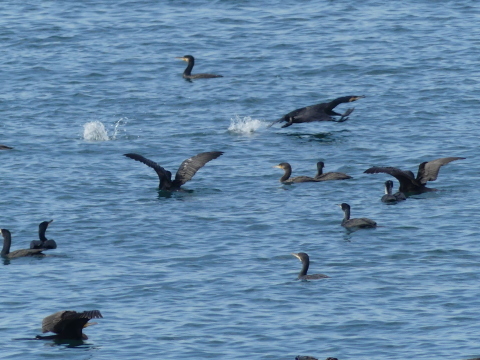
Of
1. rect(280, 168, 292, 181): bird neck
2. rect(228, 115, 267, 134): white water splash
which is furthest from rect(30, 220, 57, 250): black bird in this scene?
rect(228, 115, 267, 134): white water splash

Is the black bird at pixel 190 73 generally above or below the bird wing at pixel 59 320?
below

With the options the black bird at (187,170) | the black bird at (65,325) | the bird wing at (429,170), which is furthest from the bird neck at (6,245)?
the bird wing at (429,170)

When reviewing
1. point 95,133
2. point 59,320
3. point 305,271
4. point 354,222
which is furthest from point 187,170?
point 59,320

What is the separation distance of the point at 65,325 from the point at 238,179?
1029cm

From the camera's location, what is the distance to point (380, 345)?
18.2 meters

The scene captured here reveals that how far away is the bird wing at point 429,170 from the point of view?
27.0 meters

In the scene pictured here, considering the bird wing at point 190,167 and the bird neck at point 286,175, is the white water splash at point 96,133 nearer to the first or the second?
the bird wing at point 190,167

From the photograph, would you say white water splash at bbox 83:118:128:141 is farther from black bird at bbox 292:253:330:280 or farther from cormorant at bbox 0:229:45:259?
black bird at bbox 292:253:330:280

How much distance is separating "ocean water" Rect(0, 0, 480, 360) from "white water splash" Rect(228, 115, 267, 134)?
8cm

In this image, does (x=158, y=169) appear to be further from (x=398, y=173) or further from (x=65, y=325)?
(x=65, y=325)

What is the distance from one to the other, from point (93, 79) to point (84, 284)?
18.8 m

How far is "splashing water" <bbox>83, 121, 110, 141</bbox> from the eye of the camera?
3250 centimetres

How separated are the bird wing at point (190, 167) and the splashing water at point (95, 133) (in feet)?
17.4

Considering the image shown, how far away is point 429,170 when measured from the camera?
2711cm
